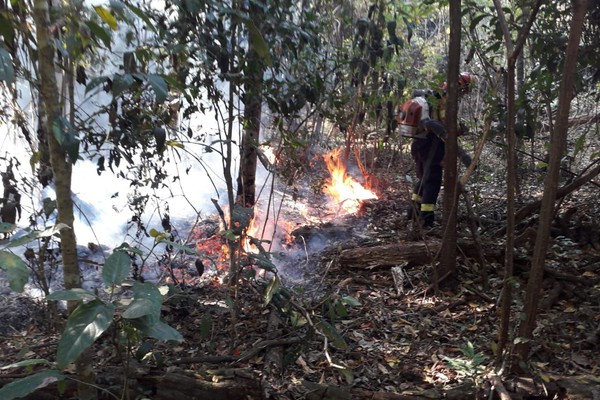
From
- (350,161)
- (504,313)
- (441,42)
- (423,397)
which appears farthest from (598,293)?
(441,42)

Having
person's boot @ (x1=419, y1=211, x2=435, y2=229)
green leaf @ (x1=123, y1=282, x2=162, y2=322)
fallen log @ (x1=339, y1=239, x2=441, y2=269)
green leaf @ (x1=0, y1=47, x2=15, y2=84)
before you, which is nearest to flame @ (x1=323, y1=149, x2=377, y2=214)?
person's boot @ (x1=419, y1=211, x2=435, y2=229)

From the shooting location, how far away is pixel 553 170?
2381 mm

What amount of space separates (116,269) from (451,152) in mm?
2966

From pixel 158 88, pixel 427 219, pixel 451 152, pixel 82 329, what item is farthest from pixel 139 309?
pixel 427 219

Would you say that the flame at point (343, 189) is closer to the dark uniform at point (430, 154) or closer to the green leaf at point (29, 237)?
the dark uniform at point (430, 154)

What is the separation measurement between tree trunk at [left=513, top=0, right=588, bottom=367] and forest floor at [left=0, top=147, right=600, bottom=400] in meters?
0.12

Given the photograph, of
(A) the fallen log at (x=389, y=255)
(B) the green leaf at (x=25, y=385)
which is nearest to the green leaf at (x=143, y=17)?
(B) the green leaf at (x=25, y=385)

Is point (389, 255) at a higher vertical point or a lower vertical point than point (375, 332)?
higher

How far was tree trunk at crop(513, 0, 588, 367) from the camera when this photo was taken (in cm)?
227

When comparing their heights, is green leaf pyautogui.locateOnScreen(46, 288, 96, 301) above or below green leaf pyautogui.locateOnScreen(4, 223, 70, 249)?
A: below

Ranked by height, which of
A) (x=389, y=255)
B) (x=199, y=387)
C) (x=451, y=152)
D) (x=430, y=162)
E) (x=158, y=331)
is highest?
(x=430, y=162)

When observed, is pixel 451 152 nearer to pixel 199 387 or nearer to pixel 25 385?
pixel 199 387

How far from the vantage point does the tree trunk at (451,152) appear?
12.9 ft

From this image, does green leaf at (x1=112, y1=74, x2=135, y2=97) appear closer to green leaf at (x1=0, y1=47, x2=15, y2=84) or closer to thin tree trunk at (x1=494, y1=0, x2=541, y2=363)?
green leaf at (x1=0, y1=47, x2=15, y2=84)
